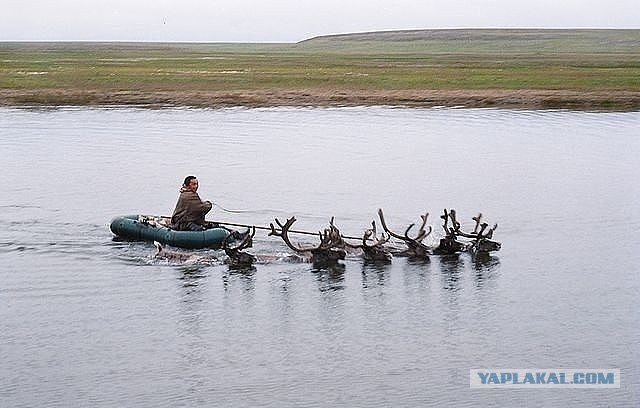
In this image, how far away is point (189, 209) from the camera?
23.9 metres

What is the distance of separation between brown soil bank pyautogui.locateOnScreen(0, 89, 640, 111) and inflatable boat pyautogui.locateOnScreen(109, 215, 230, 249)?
39.3m

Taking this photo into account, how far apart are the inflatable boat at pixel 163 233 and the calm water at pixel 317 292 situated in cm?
40

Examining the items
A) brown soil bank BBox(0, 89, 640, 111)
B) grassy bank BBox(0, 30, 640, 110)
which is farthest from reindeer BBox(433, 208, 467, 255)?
grassy bank BBox(0, 30, 640, 110)

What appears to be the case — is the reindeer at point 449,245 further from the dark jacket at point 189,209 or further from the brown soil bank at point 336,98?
the brown soil bank at point 336,98

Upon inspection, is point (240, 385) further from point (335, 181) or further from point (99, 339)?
point (335, 181)

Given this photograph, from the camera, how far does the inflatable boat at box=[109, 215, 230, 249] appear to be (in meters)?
23.9

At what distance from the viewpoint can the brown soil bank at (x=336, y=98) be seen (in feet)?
208

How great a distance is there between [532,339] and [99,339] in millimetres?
7411

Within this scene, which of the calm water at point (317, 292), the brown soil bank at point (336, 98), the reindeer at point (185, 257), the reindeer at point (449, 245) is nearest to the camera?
the calm water at point (317, 292)

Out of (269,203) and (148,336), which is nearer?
(148,336)

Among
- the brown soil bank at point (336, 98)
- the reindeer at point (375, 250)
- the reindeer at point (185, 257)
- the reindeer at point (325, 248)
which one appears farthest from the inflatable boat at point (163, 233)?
the brown soil bank at point (336, 98)

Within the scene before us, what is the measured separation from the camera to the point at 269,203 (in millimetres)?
31250

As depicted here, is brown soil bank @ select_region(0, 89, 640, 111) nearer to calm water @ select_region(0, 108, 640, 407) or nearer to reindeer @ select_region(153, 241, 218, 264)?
calm water @ select_region(0, 108, 640, 407)

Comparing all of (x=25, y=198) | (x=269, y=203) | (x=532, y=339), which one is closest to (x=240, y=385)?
(x=532, y=339)
